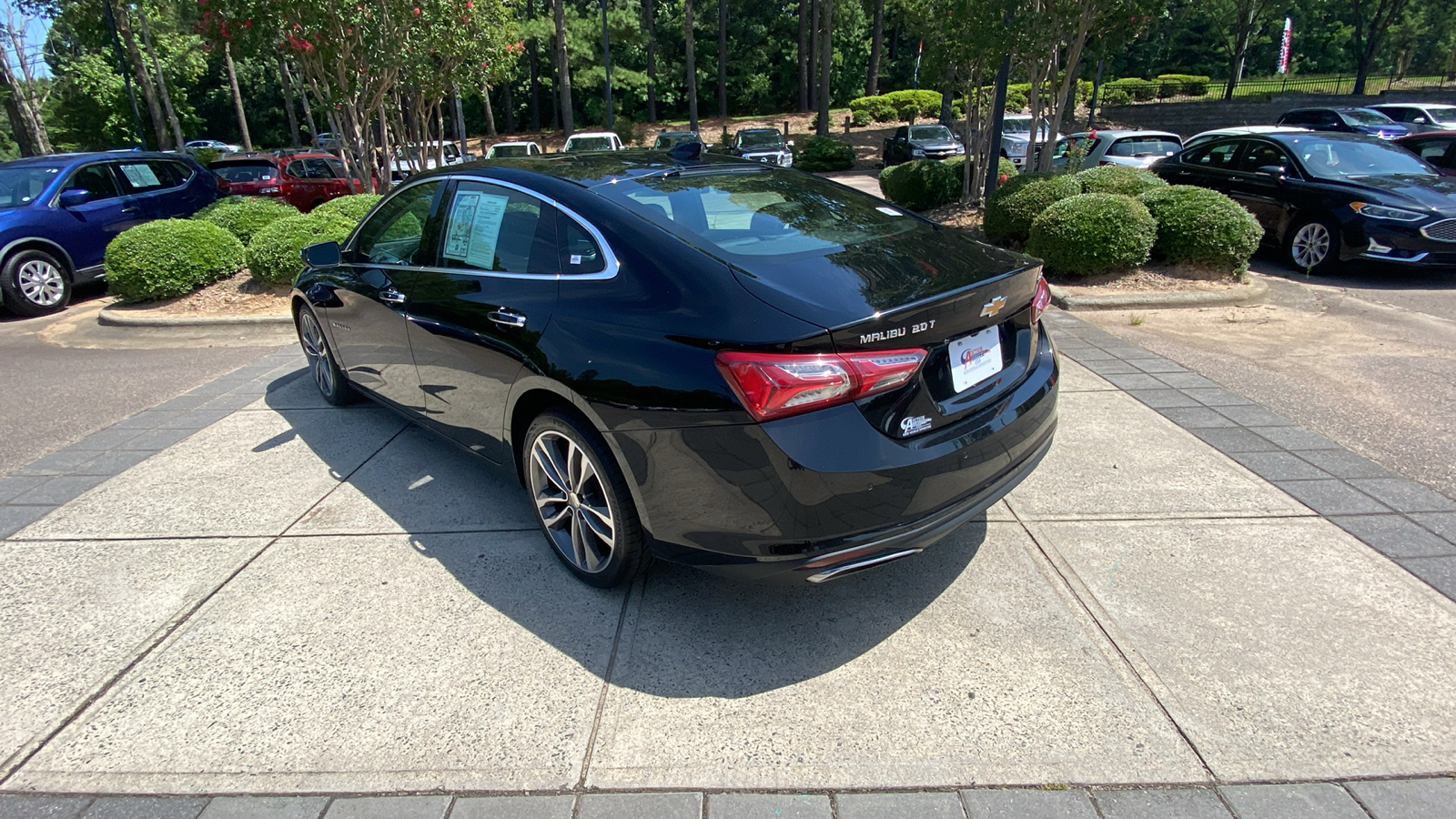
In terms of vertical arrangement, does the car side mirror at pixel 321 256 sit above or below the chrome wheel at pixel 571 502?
above

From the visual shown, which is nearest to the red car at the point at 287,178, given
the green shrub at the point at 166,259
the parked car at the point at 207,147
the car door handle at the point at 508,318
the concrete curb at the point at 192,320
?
the green shrub at the point at 166,259

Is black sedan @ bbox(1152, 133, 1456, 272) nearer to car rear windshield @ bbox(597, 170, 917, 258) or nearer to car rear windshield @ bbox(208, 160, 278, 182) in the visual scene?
car rear windshield @ bbox(597, 170, 917, 258)

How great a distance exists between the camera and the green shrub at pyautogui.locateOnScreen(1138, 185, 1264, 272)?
7.54 metres

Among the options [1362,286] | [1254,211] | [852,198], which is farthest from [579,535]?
[1254,211]

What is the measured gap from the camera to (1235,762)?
7.32 feet

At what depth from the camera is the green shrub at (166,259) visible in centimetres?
834

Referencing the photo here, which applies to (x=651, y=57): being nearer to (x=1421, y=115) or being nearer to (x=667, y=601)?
(x=1421, y=115)

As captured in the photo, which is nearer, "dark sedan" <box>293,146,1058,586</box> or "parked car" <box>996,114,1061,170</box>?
"dark sedan" <box>293,146,1058,586</box>

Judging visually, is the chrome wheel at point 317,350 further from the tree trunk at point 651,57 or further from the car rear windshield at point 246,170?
the tree trunk at point 651,57

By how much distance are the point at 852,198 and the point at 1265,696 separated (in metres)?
2.51

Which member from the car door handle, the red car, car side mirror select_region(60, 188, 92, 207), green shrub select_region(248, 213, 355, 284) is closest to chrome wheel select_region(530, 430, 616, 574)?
the car door handle

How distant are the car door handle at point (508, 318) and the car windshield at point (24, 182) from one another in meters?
9.25

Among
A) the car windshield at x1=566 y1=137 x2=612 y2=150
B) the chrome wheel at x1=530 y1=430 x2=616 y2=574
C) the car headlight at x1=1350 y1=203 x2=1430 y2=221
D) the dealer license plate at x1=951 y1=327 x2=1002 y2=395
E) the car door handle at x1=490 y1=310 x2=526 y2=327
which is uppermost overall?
the car windshield at x1=566 y1=137 x2=612 y2=150

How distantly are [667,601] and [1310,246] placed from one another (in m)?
8.86
